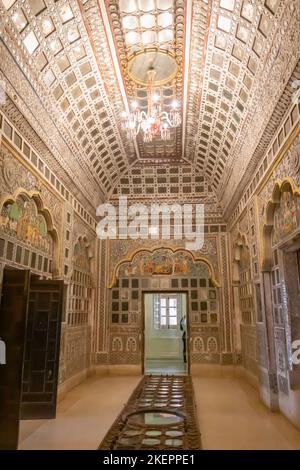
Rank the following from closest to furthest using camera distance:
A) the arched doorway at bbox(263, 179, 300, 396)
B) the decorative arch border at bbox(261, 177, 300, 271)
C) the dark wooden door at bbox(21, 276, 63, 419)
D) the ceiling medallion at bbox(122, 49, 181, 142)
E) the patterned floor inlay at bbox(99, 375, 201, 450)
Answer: the patterned floor inlay at bbox(99, 375, 201, 450)
the arched doorway at bbox(263, 179, 300, 396)
the decorative arch border at bbox(261, 177, 300, 271)
the dark wooden door at bbox(21, 276, 63, 419)
the ceiling medallion at bbox(122, 49, 181, 142)

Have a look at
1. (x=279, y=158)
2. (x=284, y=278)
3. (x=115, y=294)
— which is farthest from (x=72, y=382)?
(x=279, y=158)

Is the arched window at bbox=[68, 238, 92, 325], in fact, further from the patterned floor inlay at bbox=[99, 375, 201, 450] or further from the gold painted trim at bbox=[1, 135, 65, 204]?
the patterned floor inlay at bbox=[99, 375, 201, 450]

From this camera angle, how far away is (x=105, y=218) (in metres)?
12.2

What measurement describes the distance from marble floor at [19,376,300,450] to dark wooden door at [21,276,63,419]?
0.97 feet

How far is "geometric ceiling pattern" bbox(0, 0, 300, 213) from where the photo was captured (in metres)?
5.37

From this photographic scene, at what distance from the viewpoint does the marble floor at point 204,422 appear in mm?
5031

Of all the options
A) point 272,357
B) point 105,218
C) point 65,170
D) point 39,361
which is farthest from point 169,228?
point 39,361

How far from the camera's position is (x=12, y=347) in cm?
519

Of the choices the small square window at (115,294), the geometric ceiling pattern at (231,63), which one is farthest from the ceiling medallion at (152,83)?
the small square window at (115,294)

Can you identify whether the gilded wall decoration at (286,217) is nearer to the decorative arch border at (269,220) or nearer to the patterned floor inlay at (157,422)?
the decorative arch border at (269,220)

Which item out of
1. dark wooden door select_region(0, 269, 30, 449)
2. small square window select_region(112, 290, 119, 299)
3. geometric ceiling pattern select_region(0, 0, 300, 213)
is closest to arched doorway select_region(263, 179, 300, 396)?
geometric ceiling pattern select_region(0, 0, 300, 213)

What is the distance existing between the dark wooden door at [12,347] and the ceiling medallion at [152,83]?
338 centimetres

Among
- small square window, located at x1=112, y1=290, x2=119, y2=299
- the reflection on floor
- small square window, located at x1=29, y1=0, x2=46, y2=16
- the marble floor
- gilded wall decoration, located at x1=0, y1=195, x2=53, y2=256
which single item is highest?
small square window, located at x1=29, y1=0, x2=46, y2=16

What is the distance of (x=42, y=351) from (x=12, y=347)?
58.5 inches
